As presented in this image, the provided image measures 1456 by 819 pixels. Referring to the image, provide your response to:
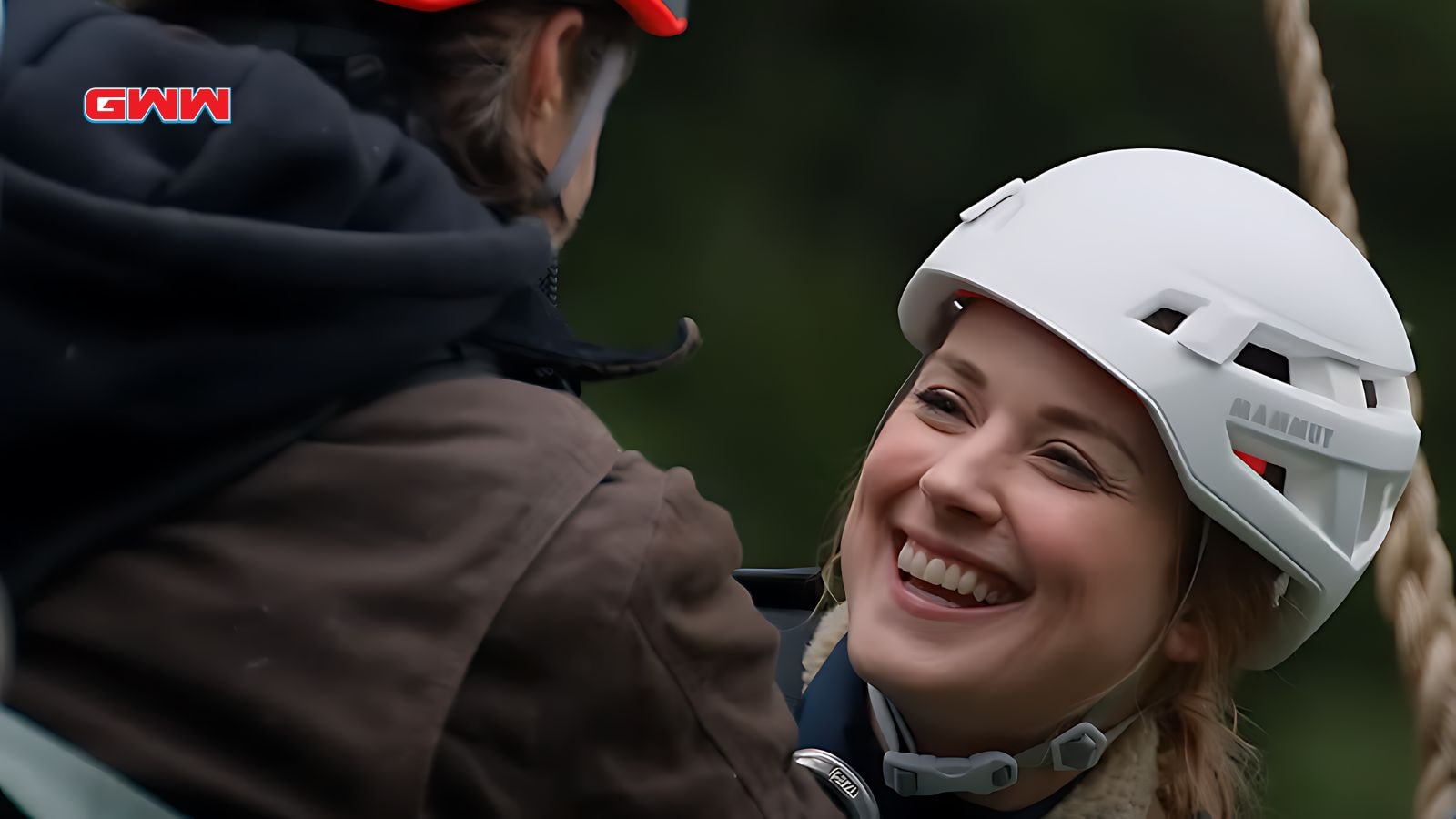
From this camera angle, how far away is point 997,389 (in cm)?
133

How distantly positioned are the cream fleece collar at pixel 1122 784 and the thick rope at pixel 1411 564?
240mm

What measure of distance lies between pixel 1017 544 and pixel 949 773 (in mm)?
246

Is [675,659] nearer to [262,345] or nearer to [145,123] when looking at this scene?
[262,345]

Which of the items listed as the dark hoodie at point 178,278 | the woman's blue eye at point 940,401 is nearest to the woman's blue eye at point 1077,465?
the woman's blue eye at point 940,401

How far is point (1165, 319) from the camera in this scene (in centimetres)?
135

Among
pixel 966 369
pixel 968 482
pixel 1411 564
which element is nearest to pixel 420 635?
pixel 968 482

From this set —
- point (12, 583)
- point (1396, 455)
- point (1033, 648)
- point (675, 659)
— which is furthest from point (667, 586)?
point (1396, 455)

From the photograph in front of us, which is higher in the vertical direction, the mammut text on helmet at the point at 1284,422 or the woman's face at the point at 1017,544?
the mammut text on helmet at the point at 1284,422

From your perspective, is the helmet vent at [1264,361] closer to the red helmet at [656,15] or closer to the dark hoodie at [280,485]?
the red helmet at [656,15]

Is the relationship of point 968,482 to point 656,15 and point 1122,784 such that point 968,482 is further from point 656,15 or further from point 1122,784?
point 656,15

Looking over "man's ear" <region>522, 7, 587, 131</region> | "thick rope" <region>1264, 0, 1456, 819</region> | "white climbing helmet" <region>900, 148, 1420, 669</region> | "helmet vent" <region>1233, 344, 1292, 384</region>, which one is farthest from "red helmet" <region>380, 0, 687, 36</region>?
"thick rope" <region>1264, 0, 1456, 819</region>

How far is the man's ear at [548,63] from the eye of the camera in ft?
3.51

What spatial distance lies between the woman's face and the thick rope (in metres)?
0.25

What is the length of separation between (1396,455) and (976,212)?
47 cm
